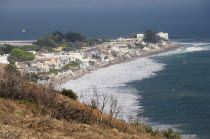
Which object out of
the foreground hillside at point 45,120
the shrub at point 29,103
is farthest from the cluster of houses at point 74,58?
the shrub at point 29,103

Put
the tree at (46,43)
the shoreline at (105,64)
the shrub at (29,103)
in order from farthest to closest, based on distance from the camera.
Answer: the tree at (46,43), the shoreline at (105,64), the shrub at (29,103)

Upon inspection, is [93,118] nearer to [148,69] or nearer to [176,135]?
[176,135]

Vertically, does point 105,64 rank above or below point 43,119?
below

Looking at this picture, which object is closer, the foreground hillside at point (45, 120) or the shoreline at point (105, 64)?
the foreground hillside at point (45, 120)

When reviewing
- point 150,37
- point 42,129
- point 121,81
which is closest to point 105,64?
point 121,81

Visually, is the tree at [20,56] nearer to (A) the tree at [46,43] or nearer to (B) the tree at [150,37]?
(A) the tree at [46,43]

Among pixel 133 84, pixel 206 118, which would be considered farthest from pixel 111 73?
pixel 206 118

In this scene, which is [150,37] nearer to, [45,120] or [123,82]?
[123,82]
